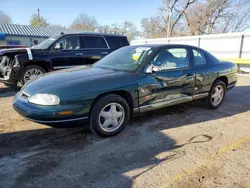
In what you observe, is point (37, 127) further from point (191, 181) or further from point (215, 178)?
point (215, 178)

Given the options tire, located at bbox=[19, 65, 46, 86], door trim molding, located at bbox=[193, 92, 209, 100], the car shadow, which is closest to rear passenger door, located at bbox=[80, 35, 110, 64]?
tire, located at bbox=[19, 65, 46, 86]

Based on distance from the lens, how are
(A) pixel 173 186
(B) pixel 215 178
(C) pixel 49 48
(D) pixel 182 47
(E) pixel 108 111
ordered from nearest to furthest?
(A) pixel 173 186 → (B) pixel 215 178 → (E) pixel 108 111 → (D) pixel 182 47 → (C) pixel 49 48

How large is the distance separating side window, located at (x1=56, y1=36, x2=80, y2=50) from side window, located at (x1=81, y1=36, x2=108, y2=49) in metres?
0.21

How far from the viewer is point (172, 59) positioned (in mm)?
4199

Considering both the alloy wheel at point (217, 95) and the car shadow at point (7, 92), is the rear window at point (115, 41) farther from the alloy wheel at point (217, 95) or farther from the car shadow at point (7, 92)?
the alloy wheel at point (217, 95)

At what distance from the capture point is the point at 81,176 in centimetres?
245

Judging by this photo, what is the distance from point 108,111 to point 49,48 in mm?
4366

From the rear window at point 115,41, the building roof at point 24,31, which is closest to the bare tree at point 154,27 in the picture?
the building roof at point 24,31

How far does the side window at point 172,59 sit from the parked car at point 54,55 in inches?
141

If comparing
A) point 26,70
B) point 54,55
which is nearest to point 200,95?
point 54,55

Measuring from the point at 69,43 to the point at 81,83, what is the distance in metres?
4.46

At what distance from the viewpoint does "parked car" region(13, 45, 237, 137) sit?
3.02 meters

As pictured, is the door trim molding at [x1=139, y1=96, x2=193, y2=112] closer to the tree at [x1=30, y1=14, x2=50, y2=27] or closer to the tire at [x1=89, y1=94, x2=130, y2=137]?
the tire at [x1=89, y1=94, x2=130, y2=137]

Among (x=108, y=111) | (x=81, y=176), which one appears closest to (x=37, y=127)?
(x=108, y=111)
